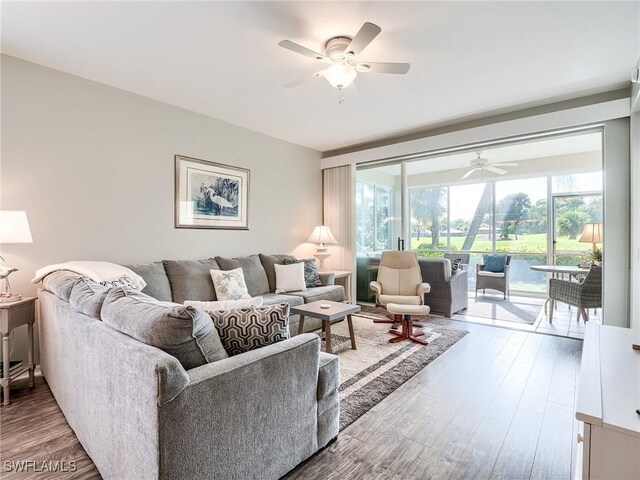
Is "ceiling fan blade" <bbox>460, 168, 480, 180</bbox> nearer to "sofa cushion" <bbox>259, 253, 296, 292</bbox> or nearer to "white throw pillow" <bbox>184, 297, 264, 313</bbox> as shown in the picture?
"sofa cushion" <bbox>259, 253, 296, 292</bbox>

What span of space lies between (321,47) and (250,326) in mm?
2208

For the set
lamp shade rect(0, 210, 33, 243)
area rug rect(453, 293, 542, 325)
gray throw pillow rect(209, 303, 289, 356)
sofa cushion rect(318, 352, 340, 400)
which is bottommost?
area rug rect(453, 293, 542, 325)

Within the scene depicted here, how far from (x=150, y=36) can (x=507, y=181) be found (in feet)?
20.9

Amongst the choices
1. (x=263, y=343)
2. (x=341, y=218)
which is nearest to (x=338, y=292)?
(x=341, y=218)

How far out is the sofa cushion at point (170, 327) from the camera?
46.5 inches

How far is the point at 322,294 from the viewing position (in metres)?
4.06

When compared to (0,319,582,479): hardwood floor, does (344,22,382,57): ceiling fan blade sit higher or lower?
higher

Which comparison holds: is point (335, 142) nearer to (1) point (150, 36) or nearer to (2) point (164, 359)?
(1) point (150, 36)

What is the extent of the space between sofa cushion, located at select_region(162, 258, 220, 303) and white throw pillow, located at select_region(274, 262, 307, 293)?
88 centimetres

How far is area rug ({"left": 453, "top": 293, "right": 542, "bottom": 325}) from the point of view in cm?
457

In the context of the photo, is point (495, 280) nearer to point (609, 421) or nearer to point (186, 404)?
point (609, 421)

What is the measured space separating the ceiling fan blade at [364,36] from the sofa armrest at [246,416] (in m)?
1.79

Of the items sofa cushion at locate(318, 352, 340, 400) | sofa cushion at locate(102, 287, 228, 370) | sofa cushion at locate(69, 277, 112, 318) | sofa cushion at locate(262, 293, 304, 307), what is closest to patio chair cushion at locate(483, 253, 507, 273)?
sofa cushion at locate(262, 293, 304, 307)

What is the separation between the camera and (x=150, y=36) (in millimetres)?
2346
